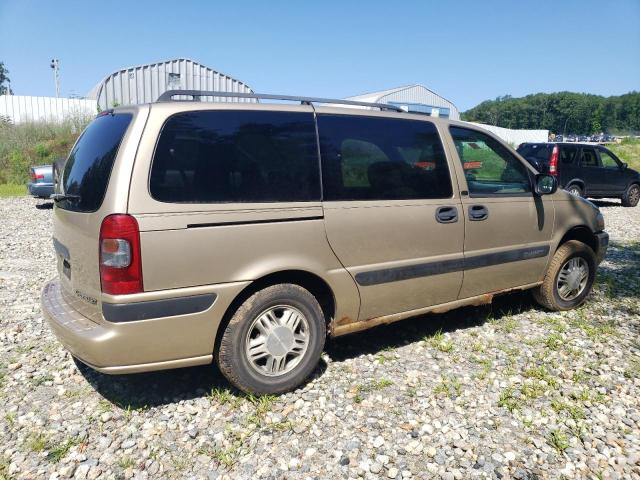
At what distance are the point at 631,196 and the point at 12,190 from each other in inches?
800

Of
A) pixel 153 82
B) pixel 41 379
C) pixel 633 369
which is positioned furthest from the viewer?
pixel 153 82

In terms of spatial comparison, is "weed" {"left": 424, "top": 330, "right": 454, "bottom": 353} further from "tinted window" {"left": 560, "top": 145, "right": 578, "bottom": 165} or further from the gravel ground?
"tinted window" {"left": 560, "top": 145, "right": 578, "bottom": 165}

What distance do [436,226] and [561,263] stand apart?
176 cm

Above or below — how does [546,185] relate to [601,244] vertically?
above

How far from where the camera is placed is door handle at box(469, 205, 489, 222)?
13.5 feet

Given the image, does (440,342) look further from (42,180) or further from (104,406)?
(42,180)

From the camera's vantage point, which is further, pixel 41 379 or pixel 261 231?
pixel 41 379

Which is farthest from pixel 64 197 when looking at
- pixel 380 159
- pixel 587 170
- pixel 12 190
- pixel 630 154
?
pixel 630 154

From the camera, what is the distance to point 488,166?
14.6ft

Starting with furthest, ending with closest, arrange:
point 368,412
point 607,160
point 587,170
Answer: point 607,160 → point 587,170 → point 368,412

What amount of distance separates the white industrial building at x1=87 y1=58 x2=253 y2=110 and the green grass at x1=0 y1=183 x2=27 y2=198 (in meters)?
6.31

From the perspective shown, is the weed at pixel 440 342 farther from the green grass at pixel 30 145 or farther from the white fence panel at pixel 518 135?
the white fence panel at pixel 518 135

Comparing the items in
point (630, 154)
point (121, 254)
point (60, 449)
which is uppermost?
point (630, 154)

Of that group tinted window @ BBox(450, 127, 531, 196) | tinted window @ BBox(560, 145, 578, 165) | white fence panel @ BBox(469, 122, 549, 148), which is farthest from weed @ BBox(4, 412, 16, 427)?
white fence panel @ BBox(469, 122, 549, 148)
